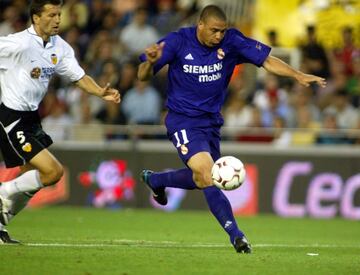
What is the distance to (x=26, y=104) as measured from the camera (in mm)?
10891

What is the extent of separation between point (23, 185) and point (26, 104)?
2.83 feet

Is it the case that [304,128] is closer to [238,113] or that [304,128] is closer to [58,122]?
[238,113]

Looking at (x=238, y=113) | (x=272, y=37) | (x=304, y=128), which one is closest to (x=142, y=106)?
(x=238, y=113)

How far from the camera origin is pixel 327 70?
19.7 m

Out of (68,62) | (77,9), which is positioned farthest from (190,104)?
(77,9)

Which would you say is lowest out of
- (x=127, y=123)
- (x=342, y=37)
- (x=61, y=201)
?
(x=61, y=201)

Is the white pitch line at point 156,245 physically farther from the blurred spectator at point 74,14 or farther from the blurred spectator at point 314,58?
the blurred spectator at point 74,14

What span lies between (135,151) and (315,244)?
24.1 ft

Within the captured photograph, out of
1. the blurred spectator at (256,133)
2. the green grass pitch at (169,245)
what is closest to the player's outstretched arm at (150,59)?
the green grass pitch at (169,245)

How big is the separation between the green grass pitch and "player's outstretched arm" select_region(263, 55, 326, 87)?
1.79 metres

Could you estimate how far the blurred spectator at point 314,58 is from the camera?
1956 cm

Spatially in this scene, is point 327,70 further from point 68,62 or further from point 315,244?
point 68,62

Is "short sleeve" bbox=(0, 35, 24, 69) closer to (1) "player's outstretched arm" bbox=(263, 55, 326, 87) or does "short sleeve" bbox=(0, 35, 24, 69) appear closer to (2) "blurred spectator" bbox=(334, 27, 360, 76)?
(1) "player's outstretched arm" bbox=(263, 55, 326, 87)

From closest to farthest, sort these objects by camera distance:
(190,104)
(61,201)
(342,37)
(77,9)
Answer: (190,104) → (61,201) → (342,37) → (77,9)
